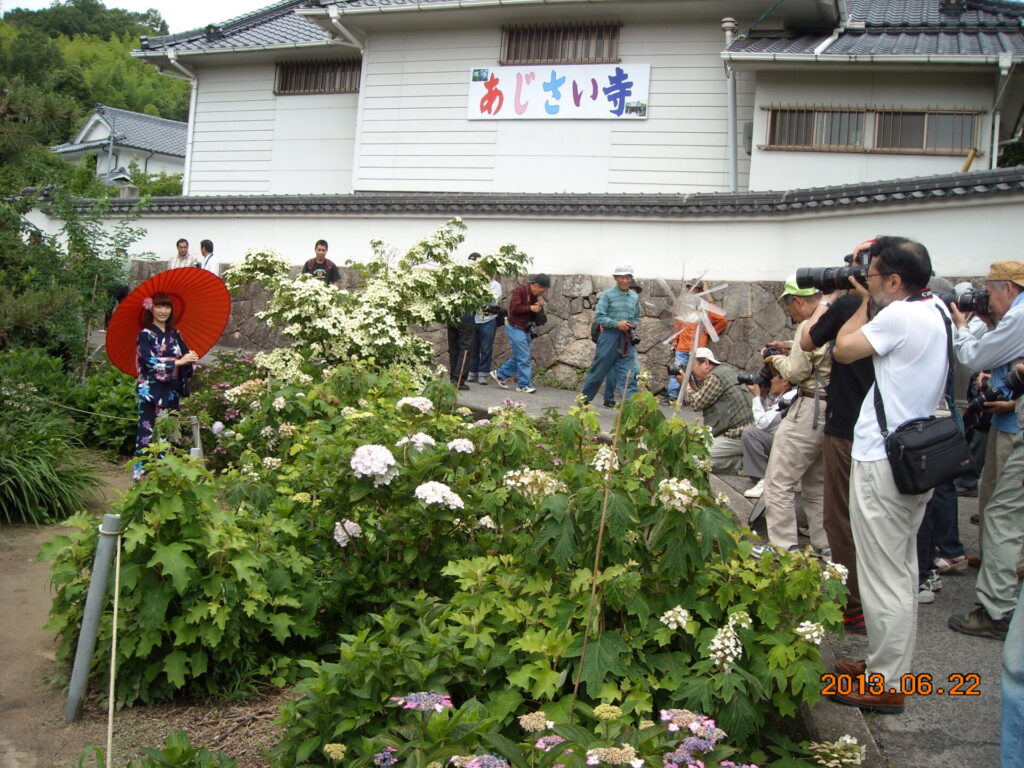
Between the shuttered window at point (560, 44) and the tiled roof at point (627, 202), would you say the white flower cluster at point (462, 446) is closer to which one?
the tiled roof at point (627, 202)

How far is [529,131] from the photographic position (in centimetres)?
1600

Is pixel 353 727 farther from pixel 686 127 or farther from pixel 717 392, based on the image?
pixel 686 127

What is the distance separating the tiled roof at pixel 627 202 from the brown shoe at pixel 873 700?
743 cm

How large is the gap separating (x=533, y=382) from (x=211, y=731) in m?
9.49

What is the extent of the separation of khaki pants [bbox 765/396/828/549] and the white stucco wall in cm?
560

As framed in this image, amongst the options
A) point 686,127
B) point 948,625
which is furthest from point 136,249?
point 948,625

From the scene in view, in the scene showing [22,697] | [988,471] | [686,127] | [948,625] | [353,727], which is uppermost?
[686,127]

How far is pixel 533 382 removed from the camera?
13.6m

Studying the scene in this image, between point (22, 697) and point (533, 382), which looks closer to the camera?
point (22, 697)

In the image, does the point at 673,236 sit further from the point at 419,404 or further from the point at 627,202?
the point at 419,404

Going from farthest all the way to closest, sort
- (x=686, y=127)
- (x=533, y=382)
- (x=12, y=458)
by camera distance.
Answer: (x=686, y=127) → (x=533, y=382) → (x=12, y=458)

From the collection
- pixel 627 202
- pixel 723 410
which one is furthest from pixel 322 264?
pixel 723 410

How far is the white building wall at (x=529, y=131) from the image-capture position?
597 inches

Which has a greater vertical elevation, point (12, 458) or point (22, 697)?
point (12, 458)
